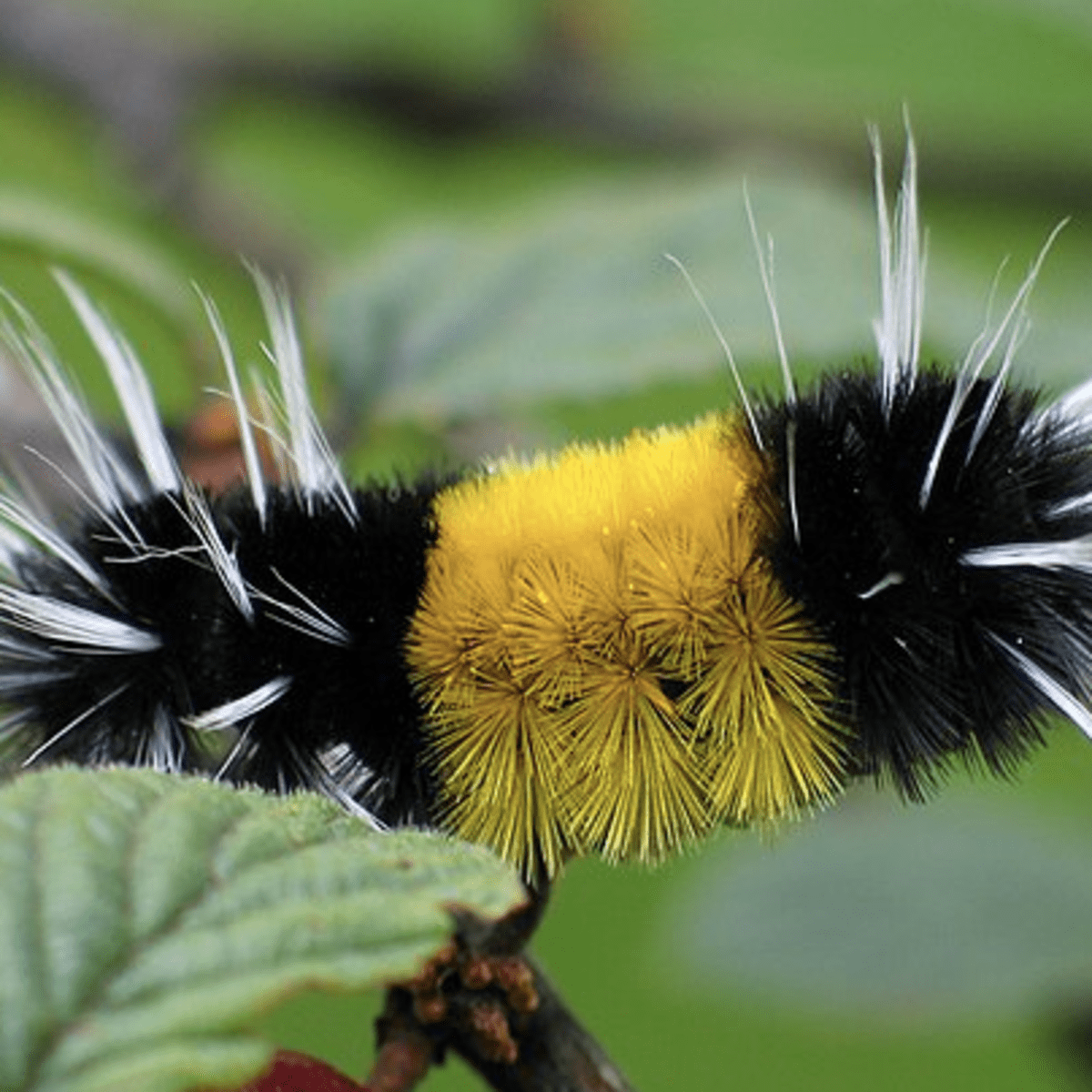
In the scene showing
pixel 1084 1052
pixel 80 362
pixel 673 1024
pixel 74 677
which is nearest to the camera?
pixel 74 677

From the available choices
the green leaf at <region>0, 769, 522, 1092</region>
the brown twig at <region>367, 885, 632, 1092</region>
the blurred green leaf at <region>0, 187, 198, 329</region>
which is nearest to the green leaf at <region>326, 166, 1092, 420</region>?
the blurred green leaf at <region>0, 187, 198, 329</region>

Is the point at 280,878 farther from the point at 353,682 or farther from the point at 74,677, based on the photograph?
the point at 74,677

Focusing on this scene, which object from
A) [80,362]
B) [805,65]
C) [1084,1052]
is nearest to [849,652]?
[1084,1052]

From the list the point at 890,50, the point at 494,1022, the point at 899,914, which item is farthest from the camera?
the point at 890,50

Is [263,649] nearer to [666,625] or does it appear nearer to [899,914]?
[666,625]

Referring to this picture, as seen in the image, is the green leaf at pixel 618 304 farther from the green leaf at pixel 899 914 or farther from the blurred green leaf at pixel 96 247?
the green leaf at pixel 899 914

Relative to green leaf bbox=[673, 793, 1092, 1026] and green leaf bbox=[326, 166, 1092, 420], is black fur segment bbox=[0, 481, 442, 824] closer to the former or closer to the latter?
green leaf bbox=[326, 166, 1092, 420]

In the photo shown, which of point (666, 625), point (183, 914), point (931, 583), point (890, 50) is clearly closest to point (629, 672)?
point (666, 625)
